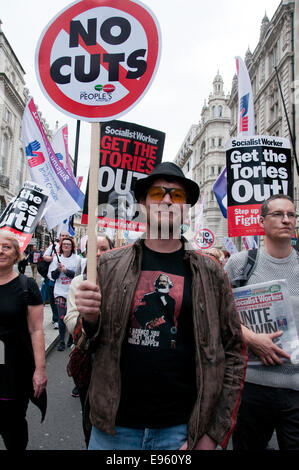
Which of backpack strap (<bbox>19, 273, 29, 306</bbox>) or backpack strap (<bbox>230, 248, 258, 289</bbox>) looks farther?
backpack strap (<bbox>19, 273, 29, 306</bbox>)

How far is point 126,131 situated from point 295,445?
4015 mm

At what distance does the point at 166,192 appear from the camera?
6.62 feet

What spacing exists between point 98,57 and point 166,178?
2.42 feet

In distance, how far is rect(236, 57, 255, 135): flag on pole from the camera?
6.25m

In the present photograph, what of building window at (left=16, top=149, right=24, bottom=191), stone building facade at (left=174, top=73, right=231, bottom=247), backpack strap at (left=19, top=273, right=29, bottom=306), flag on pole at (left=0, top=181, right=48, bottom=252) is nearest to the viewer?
backpack strap at (left=19, top=273, right=29, bottom=306)

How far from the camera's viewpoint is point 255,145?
4.83 meters

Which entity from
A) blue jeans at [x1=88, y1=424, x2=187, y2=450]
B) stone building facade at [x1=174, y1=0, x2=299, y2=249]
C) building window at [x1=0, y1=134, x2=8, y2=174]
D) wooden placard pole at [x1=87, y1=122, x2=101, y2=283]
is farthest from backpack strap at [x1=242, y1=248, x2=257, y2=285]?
building window at [x1=0, y1=134, x2=8, y2=174]

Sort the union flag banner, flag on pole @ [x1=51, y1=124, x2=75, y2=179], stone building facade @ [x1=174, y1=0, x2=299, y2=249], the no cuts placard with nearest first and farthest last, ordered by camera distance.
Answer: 1. the no cuts placard
2. the union flag banner
3. flag on pole @ [x1=51, y1=124, x2=75, y2=179]
4. stone building facade @ [x1=174, y1=0, x2=299, y2=249]

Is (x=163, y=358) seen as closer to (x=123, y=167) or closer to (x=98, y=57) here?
(x=98, y=57)

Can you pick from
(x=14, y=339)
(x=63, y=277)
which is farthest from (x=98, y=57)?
(x=63, y=277)

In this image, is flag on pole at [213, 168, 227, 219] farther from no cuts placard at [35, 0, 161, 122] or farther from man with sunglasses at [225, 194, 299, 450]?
no cuts placard at [35, 0, 161, 122]

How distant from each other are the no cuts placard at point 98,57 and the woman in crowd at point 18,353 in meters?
1.57

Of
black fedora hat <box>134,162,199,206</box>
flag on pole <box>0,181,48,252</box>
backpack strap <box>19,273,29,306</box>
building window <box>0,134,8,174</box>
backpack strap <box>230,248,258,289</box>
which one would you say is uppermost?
building window <box>0,134,8,174</box>

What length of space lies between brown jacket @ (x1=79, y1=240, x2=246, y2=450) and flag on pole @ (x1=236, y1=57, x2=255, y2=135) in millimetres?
4984
